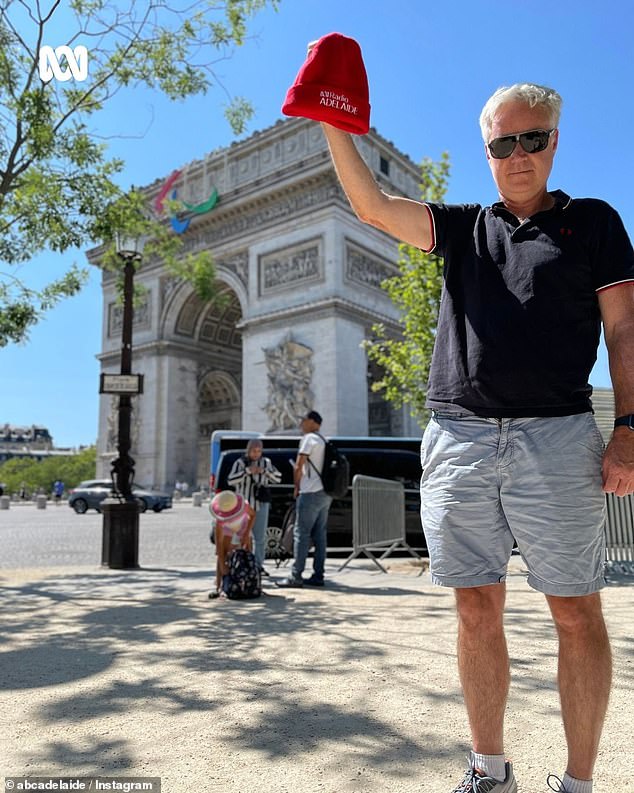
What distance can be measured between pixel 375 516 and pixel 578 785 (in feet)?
22.9

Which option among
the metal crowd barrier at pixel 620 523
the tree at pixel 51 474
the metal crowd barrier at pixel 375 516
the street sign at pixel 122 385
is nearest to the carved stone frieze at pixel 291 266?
the street sign at pixel 122 385

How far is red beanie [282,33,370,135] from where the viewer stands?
2043 mm

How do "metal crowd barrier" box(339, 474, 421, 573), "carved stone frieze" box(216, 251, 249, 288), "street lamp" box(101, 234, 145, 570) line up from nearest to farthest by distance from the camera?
"metal crowd barrier" box(339, 474, 421, 573) → "street lamp" box(101, 234, 145, 570) → "carved stone frieze" box(216, 251, 249, 288)

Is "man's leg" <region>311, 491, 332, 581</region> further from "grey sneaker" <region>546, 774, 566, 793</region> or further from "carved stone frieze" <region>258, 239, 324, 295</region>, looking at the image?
"carved stone frieze" <region>258, 239, 324, 295</region>

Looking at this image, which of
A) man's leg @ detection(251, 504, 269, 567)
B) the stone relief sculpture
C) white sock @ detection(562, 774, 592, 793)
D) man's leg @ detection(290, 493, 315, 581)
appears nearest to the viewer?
white sock @ detection(562, 774, 592, 793)

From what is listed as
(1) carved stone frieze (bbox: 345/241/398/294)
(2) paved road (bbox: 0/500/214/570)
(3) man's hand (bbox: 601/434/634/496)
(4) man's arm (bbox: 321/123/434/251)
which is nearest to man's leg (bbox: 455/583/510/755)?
(3) man's hand (bbox: 601/434/634/496)

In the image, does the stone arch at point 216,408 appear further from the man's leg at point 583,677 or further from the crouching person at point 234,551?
the man's leg at point 583,677

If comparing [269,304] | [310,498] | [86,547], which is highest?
[269,304]

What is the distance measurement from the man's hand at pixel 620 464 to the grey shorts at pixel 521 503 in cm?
5

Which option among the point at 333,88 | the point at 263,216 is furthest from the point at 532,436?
the point at 263,216

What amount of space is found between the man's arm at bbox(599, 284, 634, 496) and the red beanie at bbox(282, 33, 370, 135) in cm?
96

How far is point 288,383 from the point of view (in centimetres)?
2694

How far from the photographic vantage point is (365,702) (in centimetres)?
267

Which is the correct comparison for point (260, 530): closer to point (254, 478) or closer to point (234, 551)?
point (254, 478)
